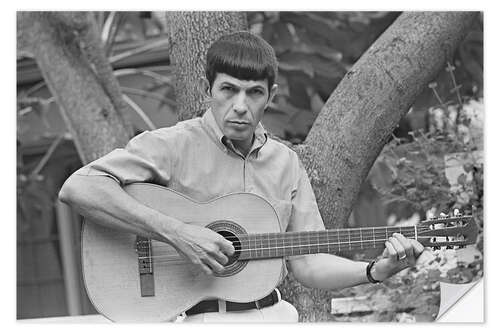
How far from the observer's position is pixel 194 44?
303 cm

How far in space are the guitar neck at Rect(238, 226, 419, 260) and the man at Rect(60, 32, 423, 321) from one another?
42 millimetres

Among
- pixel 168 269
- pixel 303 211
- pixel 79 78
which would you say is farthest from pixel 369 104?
pixel 79 78

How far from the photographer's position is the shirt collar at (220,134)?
2.56m

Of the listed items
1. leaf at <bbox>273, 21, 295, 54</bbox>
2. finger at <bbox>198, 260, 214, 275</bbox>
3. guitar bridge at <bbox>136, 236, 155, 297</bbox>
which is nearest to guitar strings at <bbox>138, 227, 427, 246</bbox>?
finger at <bbox>198, 260, 214, 275</bbox>

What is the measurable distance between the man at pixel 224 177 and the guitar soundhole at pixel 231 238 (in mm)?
33

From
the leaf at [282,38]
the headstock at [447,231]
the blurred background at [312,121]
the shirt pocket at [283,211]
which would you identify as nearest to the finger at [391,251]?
the headstock at [447,231]

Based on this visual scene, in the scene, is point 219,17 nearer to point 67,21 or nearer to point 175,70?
point 175,70

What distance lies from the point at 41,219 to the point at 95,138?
4.60ft

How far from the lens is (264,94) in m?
2.55

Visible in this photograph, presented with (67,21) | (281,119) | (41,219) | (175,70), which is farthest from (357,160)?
(41,219)

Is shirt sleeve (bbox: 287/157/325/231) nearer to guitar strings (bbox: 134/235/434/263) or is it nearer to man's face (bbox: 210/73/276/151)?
guitar strings (bbox: 134/235/434/263)

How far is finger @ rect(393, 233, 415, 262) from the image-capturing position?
96.7 inches

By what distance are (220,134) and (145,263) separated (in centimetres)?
39

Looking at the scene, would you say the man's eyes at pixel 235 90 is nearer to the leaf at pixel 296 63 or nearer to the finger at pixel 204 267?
the finger at pixel 204 267
